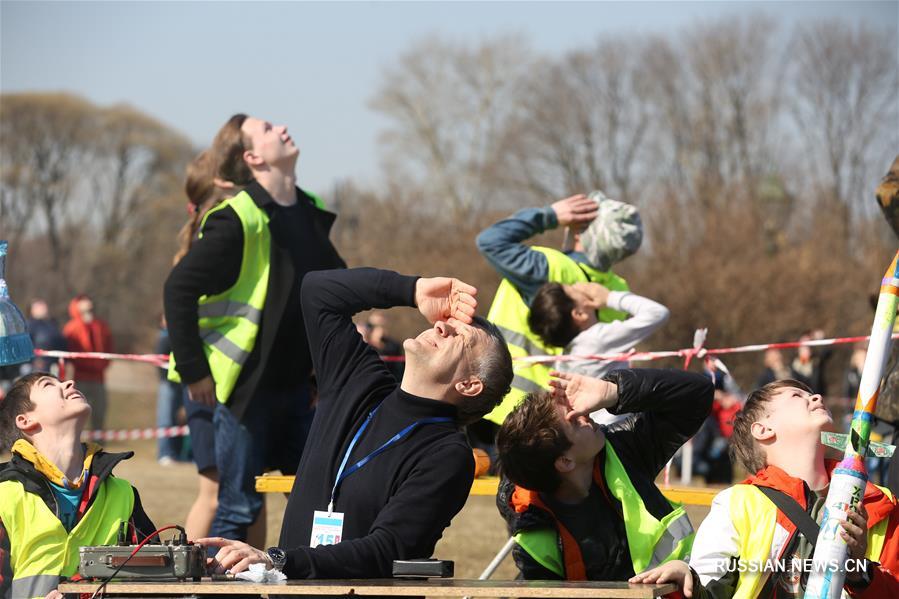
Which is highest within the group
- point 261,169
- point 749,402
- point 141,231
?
point 261,169

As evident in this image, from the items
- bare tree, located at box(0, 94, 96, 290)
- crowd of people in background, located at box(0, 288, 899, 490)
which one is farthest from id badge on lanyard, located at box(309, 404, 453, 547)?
bare tree, located at box(0, 94, 96, 290)

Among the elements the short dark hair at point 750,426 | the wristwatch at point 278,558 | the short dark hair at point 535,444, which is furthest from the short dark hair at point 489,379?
the wristwatch at point 278,558

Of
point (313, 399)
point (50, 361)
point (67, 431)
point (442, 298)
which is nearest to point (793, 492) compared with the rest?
point (442, 298)

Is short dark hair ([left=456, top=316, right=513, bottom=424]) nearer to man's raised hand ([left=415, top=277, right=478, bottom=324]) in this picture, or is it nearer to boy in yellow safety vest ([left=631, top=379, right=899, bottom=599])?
man's raised hand ([left=415, top=277, right=478, bottom=324])

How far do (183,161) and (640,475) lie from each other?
52.6 metres

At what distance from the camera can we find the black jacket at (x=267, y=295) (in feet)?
20.9

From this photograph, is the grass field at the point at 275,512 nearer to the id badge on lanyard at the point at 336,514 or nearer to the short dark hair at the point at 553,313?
the short dark hair at the point at 553,313

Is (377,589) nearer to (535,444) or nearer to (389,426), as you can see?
(389,426)

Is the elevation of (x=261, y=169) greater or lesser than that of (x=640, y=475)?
greater

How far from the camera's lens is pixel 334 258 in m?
6.73

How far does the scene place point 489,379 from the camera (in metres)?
4.26

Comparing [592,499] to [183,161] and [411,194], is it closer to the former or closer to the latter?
[411,194]

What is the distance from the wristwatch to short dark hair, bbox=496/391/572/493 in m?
1.01

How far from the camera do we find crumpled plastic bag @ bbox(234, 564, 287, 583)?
332 cm
